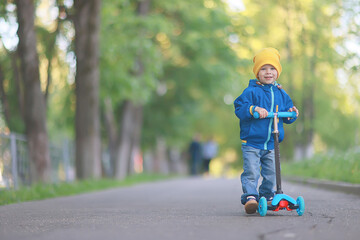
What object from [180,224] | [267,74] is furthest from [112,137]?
[180,224]

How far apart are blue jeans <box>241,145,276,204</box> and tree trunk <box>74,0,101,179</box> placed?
10.1 meters

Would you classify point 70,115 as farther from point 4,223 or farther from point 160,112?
point 4,223

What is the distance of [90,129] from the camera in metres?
17.7

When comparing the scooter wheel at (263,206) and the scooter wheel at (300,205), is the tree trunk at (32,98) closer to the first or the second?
the scooter wheel at (263,206)

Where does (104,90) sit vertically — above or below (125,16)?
below

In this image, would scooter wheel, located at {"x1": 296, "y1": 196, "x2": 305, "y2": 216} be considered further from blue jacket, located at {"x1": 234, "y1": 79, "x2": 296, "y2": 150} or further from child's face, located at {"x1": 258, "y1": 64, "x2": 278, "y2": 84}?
child's face, located at {"x1": 258, "y1": 64, "x2": 278, "y2": 84}

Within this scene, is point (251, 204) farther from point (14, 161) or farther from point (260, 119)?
point (14, 161)

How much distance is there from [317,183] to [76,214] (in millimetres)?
7173

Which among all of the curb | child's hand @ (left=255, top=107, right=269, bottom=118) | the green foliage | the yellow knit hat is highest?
the green foliage

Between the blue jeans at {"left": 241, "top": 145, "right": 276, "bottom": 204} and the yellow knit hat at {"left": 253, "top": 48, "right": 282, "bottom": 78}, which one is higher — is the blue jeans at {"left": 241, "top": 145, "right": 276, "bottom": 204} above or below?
below

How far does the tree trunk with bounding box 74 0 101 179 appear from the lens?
660 inches

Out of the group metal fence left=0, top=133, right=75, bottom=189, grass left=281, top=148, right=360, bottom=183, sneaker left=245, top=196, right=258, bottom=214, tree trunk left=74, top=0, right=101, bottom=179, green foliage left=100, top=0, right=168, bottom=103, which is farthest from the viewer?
green foliage left=100, top=0, right=168, bottom=103

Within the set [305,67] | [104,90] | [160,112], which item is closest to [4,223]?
[104,90]

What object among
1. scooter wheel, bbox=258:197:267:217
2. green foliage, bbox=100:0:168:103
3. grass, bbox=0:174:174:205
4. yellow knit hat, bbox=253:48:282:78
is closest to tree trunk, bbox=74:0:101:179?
grass, bbox=0:174:174:205
